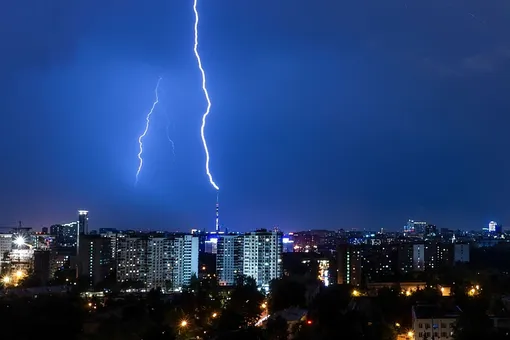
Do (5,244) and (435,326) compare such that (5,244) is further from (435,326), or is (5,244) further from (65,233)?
(435,326)

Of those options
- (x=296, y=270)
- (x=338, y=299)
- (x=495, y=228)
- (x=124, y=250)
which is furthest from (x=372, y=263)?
(x=495, y=228)

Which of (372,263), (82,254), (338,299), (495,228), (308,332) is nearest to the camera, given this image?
(308,332)

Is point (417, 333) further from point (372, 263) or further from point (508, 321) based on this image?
point (372, 263)

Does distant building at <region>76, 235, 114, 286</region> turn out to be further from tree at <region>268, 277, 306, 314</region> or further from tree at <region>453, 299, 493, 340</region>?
tree at <region>453, 299, 493, 340</region>

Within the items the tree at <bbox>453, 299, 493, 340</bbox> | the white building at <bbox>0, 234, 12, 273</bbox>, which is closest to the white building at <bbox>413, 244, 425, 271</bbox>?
the tree at <bbox>453, 299, 493, 340</bbox>

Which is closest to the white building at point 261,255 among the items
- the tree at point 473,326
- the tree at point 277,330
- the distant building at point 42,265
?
the distant building at point 42,265

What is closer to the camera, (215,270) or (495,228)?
(215,270)
